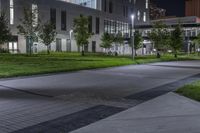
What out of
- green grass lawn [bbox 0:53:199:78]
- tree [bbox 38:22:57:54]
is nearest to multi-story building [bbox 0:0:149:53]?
tree [bbox 38:22:57:54]

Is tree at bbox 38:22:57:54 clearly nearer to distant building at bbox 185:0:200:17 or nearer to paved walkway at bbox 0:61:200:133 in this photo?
paved walkway at bbox 0:61:200:133

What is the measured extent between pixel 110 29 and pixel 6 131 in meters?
91.5

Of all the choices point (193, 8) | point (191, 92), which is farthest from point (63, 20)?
point (193, 8)

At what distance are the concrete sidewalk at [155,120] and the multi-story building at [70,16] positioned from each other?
190 feet

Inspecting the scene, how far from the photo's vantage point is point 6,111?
1004 cm

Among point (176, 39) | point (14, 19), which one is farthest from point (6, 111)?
point (14, 19)

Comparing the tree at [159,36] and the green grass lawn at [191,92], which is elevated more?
the tree at [159,36]

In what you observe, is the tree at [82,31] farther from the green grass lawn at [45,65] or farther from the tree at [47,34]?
the green grass lawn at [45,65]

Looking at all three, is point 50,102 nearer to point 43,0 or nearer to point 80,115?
point 80,115

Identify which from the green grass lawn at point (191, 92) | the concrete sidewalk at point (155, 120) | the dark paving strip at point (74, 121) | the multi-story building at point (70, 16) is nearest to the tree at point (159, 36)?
the multi-story building at point (70, 16)

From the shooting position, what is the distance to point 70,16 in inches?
3253

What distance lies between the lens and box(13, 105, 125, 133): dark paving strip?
318 inches

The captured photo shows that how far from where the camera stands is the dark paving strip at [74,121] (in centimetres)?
809

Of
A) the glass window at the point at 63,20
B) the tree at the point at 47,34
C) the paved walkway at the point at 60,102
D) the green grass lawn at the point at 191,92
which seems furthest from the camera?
the glass window at the point at 63,20
